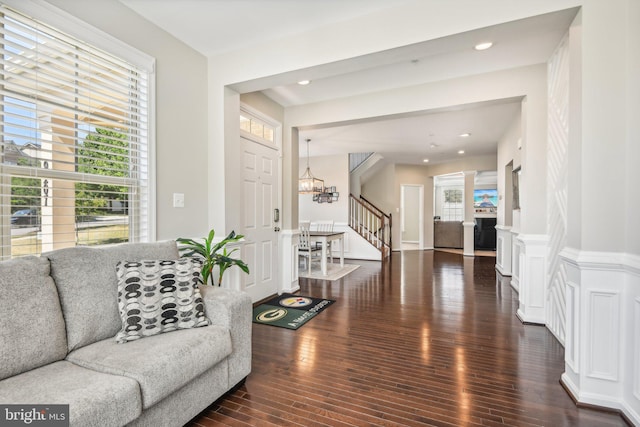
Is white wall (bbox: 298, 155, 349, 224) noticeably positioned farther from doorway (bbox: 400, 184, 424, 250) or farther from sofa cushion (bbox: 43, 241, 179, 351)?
sofa cushion (bbox: 43, 241, 179, 351)

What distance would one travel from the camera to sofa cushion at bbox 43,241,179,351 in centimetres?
159

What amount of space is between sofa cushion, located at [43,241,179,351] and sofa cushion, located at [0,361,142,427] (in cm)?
26

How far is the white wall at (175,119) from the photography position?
2.45m

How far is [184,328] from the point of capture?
1788mm

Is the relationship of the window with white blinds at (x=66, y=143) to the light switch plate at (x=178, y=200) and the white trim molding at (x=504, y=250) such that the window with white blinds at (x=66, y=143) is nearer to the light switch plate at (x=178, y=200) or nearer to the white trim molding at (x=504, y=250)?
the light switch plate at (x=178, y=200)

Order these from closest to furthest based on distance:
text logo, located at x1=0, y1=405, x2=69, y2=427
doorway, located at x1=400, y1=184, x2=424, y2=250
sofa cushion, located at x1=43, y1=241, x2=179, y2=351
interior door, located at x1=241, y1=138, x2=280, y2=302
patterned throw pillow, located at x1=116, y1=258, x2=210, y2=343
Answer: text logo, located at x1=0, y1=405, x2=69, y2=427 < sofa cushion, located at x1=43, y1=241, x2=179, y2=351 < patterned throw pillow, located at x1=116, y1=258, x2=210, y2=343 < interior door, located at x1=241, y1=138, x2=280, y2=302 < doorway, located at x1=400, y1=184, x2=424, y2=250

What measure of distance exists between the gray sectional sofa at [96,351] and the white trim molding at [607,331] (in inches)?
86.1

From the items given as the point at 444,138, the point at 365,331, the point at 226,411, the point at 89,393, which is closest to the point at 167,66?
the point at 89,393

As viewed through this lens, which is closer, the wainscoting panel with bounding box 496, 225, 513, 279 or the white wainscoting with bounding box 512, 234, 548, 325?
the white wainscoting with bounding box 512, 234, 548, 325

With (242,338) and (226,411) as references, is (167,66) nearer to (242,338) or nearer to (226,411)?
(242,338)

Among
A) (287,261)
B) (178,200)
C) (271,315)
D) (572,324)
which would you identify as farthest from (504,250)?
(178,200)

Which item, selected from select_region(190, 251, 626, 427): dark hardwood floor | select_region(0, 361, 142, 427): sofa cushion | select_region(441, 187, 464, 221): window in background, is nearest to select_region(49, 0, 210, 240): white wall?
select_region(190, 251, 626, 427): dark hardwood floor

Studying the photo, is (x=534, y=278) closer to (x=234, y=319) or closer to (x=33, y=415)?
(x=234, y=319)

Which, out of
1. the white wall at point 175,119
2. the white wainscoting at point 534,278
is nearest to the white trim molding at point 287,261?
the white wall at point 175,119
